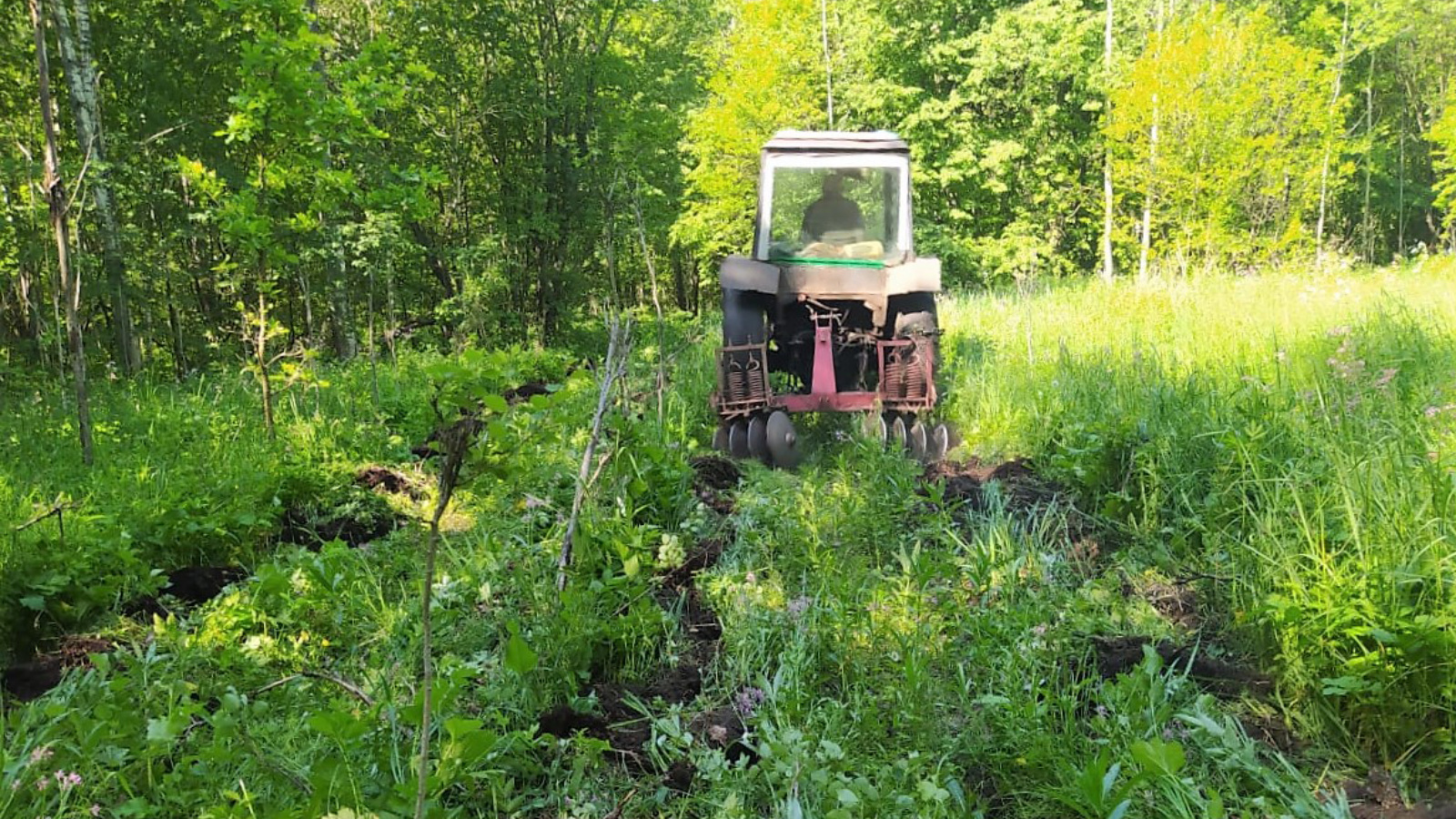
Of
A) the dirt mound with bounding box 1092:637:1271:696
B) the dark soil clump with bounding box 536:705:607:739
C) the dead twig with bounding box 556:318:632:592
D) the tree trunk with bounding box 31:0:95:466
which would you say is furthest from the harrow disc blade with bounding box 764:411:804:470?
the tree trunk with bounding box 31:0:95:466

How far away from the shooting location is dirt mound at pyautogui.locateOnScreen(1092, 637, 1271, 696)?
2.20 m

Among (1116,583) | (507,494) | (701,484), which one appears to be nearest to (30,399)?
(507,494)

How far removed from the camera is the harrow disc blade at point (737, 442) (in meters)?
5.19

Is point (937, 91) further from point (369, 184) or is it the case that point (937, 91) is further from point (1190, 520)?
point (1190, 520)

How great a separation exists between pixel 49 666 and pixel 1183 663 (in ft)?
12.0

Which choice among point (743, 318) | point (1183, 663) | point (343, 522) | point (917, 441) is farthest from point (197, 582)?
point (917, 441)

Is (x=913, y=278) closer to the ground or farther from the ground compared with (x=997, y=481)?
farther from the ground

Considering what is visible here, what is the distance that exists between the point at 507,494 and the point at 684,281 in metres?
27.2

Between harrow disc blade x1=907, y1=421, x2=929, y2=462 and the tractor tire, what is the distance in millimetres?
1256

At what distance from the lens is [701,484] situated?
4.31m

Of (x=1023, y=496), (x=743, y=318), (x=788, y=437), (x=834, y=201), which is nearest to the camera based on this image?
(x=1023, y=496)

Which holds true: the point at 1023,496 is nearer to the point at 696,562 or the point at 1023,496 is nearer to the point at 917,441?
the point at 917,441

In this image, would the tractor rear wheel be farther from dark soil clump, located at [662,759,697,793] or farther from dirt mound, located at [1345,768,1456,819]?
dark soil clump, located at [662,759,697,793]

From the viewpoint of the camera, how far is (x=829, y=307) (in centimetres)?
570
